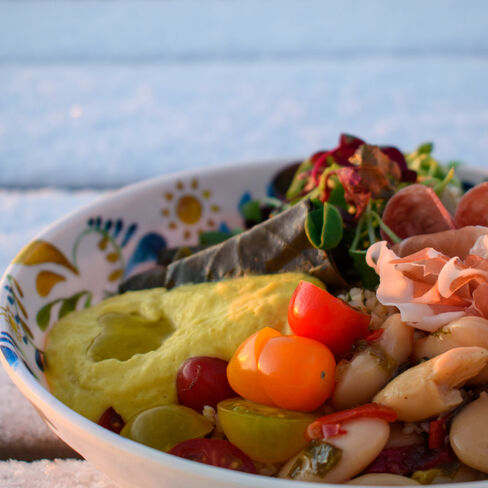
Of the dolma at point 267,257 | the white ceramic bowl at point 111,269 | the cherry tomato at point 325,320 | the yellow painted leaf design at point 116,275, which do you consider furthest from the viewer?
the yellow painted leaf design at point 116,275

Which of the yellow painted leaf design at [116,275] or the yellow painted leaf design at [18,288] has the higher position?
the yellow painted leaf design at [18,288]

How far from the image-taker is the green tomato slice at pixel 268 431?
994 mm

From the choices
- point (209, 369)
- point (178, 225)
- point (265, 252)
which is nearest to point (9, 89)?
point (178, 225)

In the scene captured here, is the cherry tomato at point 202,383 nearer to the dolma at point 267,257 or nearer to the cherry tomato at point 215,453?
the cherry tomato at point 215,453

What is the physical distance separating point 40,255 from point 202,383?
0.55 metres

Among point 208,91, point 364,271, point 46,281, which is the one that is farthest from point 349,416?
point 208,91

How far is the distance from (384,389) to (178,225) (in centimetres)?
95

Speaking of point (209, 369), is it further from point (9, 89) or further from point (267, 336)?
point (9, 89)

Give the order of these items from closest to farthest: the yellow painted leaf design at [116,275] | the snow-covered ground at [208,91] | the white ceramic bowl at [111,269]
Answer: the white ceramic bowl at [111,269]
the yellow painted leaf design at [116,275]
the snow-covered ground at [208,91]

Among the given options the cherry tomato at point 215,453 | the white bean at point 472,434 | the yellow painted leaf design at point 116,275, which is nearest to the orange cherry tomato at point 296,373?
the cherry tomato at point 215,453

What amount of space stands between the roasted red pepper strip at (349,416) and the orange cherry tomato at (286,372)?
2.2 inches

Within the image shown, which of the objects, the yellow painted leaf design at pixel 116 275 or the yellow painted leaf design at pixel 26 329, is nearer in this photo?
the yellow painted leaf design at pixel 26 329

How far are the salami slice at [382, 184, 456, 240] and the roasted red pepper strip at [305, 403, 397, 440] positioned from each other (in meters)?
0.51

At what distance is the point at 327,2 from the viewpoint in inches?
211
